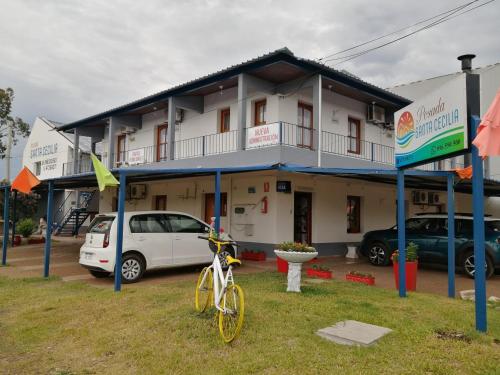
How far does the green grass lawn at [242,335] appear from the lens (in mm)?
4176

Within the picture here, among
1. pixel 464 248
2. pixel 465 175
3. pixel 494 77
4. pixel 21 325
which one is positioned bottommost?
pixel 21 325

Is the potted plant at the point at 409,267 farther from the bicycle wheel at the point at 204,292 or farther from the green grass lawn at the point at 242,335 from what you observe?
the bicycle wheel at the point at 204,292

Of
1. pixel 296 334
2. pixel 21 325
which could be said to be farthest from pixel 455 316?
pixel 21 325

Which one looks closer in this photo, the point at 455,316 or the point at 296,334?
the point at 296,334

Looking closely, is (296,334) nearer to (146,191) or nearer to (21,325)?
(21,325)

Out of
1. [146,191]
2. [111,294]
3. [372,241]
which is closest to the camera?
[111,294]

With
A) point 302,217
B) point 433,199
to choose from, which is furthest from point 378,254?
point 433,199

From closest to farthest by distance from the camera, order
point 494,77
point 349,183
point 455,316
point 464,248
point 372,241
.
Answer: point 455,316
point 464,248
point 372,241
point 349,183
point 494,77

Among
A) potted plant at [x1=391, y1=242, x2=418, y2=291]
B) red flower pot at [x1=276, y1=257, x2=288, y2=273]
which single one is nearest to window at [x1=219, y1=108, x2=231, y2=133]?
red flower pot at [x1=276, y1=257, x2=288, y2=273]

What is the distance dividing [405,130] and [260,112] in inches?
278

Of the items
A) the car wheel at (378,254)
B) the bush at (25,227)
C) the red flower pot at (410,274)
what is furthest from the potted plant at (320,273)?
the bush at (25,227)

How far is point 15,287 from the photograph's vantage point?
28.2 ft

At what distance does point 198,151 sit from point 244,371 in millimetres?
11658

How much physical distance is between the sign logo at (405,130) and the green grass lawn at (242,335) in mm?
2751
